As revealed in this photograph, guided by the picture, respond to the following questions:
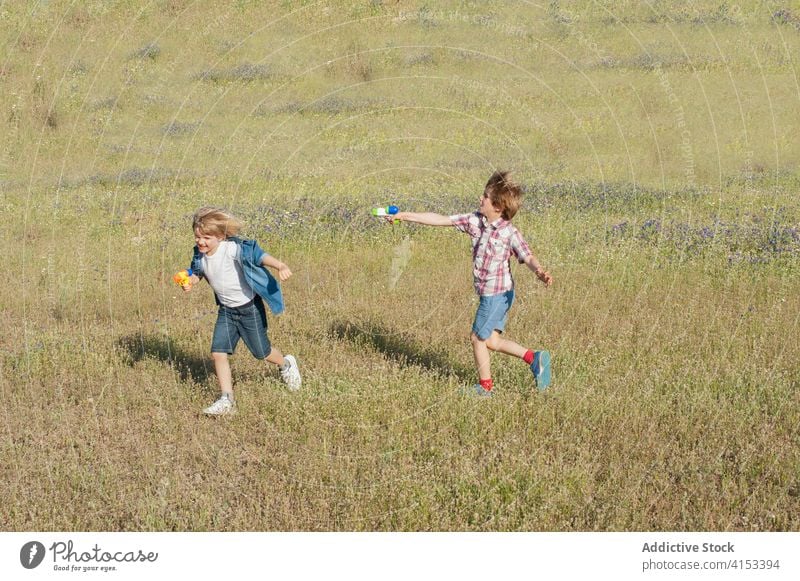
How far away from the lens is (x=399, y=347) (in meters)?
9.71

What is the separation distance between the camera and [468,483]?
254 inches

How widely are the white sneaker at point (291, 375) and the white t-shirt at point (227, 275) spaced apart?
0.74 metres

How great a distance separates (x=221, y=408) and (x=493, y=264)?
2835mm

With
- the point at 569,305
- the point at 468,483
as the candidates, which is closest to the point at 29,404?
the point at 468,483

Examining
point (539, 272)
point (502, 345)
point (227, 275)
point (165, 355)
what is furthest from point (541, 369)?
point (165, 355)

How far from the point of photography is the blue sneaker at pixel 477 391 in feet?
26.3

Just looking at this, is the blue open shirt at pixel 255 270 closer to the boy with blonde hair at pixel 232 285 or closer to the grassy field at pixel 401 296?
the boy with blonde hair at pixel 232 285

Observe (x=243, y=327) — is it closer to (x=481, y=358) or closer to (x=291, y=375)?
(x=291, y=375)

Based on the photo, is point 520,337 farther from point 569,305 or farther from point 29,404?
point 29,404

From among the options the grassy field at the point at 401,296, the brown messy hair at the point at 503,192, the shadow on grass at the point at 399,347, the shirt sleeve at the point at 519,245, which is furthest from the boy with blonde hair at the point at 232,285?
the shirt sleeve at the point at 519,245

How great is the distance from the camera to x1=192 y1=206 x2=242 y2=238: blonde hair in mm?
8070

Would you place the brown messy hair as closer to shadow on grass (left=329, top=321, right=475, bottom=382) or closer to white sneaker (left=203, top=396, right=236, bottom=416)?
shadow on grass (left=329, top=321, right=475, bottom=382)
